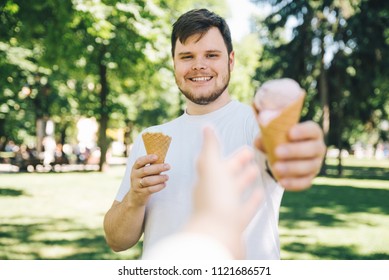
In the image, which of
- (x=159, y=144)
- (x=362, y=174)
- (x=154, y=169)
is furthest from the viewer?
(x=362, y=174)

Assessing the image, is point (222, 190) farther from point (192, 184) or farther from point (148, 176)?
point (192, 184)

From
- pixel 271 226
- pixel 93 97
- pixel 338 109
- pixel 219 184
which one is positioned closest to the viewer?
pixel 219 184

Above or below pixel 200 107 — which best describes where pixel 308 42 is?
above

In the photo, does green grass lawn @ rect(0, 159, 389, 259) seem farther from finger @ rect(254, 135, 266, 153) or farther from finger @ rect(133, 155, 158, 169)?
finger @ rect(254, 135, 266, 153)

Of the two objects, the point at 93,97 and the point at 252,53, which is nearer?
the point at 93,97

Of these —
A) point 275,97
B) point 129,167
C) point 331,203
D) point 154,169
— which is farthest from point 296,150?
point 331,203

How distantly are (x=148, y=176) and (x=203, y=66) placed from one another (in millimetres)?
691

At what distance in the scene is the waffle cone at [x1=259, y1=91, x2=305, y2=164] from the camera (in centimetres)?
114

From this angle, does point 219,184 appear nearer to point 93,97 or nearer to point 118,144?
point 93,97

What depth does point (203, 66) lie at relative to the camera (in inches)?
91.2

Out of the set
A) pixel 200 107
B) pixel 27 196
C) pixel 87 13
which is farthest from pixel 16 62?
pixel 200 107

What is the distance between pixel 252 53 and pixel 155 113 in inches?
450

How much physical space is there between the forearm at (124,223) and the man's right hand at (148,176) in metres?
0.21

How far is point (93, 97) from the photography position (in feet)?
92.2
